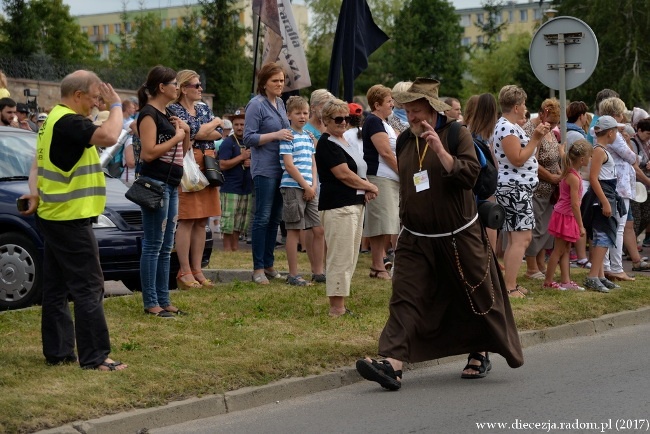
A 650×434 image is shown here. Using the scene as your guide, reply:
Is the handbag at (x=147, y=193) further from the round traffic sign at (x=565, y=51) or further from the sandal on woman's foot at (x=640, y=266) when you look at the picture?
the sandal on woman's foot at (x=640, y=266)

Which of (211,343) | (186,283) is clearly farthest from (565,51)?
(211,343)

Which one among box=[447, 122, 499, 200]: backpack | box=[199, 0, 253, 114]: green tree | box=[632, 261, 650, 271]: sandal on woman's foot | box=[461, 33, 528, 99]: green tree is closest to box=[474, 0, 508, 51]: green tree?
A: box=[461, 33, 528, 99]: green tree

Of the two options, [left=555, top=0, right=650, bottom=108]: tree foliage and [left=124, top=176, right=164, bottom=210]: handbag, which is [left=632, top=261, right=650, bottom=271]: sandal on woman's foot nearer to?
[left=124, top=176, right=164, bottom=210]: handbag

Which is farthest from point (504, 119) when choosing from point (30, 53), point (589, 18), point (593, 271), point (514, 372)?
point (589, 18)

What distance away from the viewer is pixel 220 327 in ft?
31.1

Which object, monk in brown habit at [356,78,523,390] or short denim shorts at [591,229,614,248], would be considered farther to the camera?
→ short denim shorts at [591,229,614,248]

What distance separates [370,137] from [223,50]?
165 ft

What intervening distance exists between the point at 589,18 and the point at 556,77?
150 ft

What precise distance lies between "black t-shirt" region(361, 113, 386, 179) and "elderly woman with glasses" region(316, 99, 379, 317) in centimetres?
192

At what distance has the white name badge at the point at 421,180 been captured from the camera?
800 cm

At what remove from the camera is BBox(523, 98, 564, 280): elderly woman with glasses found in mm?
12750

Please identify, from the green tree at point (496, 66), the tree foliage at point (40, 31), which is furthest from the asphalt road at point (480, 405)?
the green tree at point (496, 66)

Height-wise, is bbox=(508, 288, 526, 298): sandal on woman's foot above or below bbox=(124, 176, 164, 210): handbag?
below

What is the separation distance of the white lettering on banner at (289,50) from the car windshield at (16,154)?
128 inches
